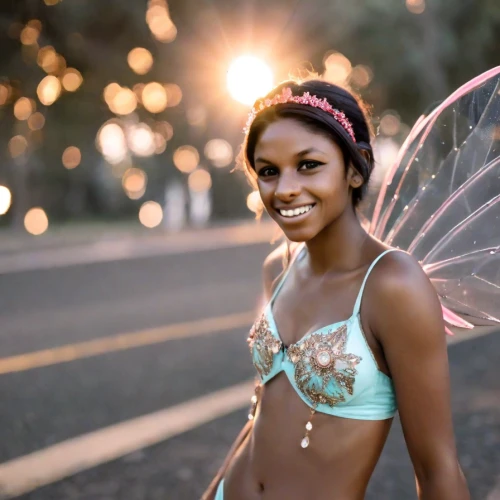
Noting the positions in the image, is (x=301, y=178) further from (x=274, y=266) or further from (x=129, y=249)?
(x=129, y=249)

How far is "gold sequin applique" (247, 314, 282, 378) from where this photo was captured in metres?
2.15

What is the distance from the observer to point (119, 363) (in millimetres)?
8078

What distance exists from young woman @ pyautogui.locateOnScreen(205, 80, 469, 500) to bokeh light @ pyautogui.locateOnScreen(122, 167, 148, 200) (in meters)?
32.6

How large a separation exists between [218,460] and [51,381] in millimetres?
2710

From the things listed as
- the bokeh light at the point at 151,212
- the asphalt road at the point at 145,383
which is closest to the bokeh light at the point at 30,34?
the bokeh light at the point at 151,212

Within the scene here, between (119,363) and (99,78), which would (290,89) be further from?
(99,78)

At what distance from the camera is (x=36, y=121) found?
95.1 ft

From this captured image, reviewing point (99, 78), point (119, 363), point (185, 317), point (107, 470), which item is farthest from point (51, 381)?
point (99, 78)

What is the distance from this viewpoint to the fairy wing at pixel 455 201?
2258 millimetres

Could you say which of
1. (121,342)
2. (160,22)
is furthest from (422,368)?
(160,22)

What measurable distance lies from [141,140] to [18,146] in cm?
619

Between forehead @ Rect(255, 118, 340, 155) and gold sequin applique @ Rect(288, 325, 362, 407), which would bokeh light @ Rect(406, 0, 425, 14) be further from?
gold sequin applique @ Rect(288, 325, 362, 407)

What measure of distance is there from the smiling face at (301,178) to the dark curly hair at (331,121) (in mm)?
20

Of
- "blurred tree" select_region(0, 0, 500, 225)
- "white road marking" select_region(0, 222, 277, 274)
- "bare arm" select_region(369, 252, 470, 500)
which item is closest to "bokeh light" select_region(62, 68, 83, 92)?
"blurred tree" select_region(0, 0, 500, 225)
